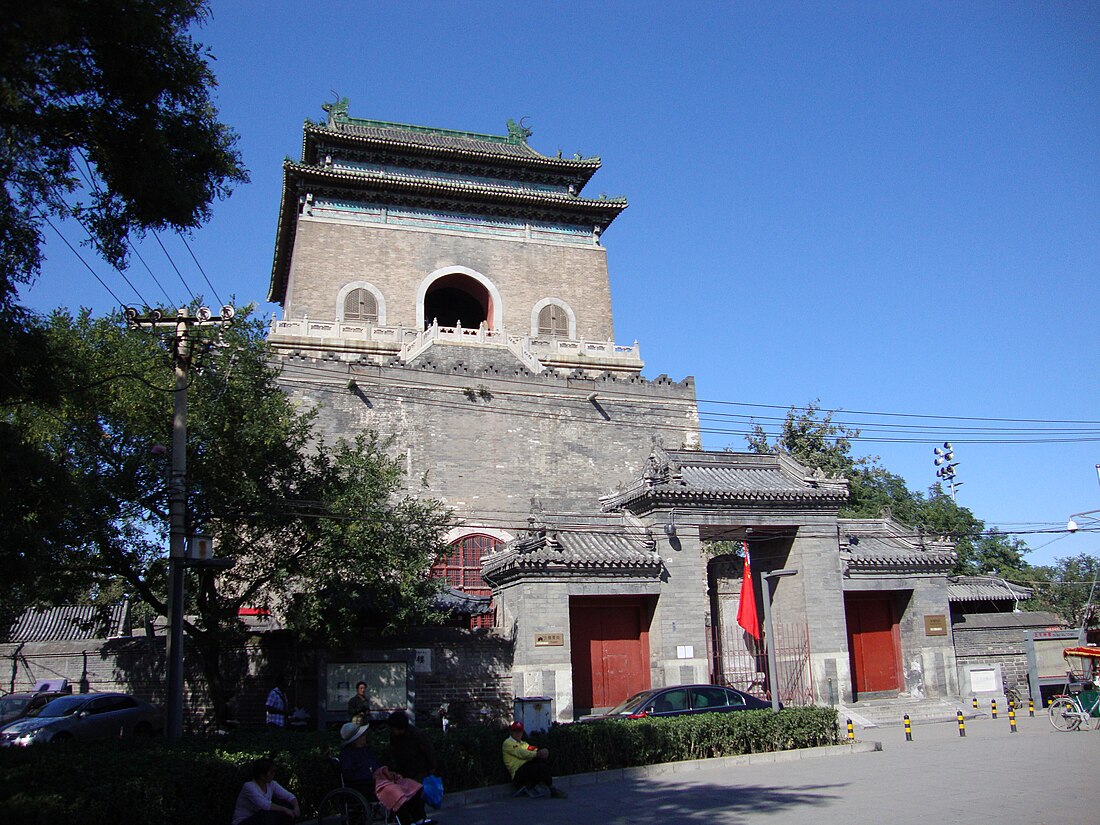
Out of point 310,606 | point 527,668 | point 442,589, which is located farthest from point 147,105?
point 527,668

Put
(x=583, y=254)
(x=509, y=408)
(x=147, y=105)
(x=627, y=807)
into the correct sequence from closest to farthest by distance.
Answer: (x=147, y=105)
(x=627, y=807)
(x=509, y=408)
(x=583, y=254)

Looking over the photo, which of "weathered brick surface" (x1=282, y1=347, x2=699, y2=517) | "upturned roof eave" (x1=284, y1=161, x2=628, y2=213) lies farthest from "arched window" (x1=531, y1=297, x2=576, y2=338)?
"weathered brick surface" (x1=282, y1=347, x2=699, y2=517)

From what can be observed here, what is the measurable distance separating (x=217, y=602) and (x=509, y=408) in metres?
14.4

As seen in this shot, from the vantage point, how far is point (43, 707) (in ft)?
58.2

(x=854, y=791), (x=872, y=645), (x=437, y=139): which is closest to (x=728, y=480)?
(x=872, y=645)

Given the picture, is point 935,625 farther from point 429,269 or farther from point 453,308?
point 453,308

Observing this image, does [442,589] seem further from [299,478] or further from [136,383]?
[136,383]

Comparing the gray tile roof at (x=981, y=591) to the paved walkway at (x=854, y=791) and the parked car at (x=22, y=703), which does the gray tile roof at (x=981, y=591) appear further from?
the parked car at (x=22, y=703)

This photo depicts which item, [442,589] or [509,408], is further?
[509,408]

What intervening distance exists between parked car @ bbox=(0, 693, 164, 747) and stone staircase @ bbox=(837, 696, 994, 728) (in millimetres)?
13419

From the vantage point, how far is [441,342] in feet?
102

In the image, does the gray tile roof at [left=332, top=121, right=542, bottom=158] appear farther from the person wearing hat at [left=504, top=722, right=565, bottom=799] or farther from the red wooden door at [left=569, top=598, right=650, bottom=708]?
the person wearing hat at [left=504, top=722, right=565, bottom=799]

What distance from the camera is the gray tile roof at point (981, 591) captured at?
26000mm

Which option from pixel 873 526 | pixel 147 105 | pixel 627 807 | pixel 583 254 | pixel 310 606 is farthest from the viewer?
pixel 583 254
